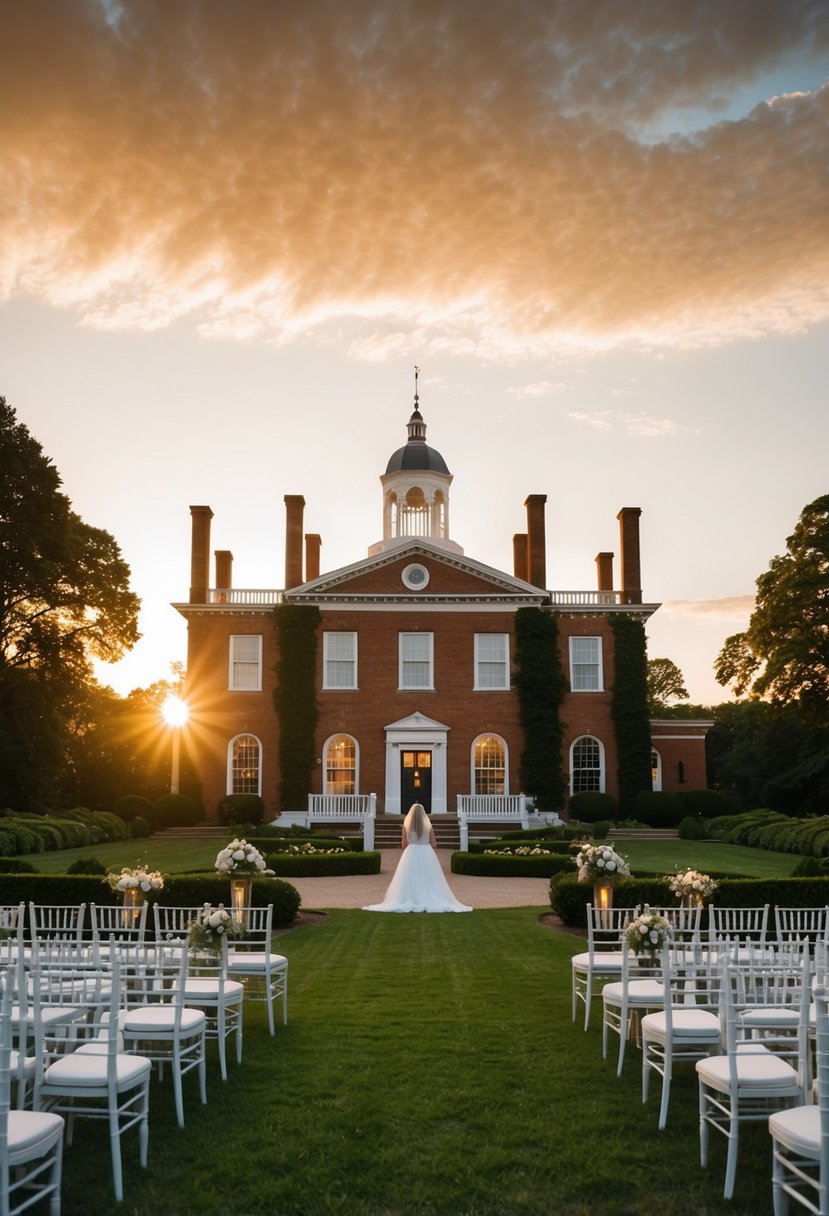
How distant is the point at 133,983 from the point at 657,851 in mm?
24491

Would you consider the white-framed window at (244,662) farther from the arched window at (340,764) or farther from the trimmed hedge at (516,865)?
the trimmed hedge at (516,865)

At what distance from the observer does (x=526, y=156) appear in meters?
16.3

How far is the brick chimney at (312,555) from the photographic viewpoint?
47.6m

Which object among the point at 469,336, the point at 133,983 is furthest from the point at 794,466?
the point at 133,983

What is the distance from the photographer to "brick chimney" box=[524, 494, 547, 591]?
42.6 meters

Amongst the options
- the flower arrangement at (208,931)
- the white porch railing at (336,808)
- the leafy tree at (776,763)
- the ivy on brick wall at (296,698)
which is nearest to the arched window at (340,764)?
the ivy on brick wall at (296,698)

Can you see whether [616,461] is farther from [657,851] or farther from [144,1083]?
[144,1083]

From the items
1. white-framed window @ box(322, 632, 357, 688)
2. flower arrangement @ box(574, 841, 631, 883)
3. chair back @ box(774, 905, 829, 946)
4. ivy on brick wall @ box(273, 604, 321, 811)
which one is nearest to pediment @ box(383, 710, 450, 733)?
white-framed window @ box(322, 632, 357, 688)

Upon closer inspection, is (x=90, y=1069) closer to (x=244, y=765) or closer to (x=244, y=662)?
(x=244, y=765)

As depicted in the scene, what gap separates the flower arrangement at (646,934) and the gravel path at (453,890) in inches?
464

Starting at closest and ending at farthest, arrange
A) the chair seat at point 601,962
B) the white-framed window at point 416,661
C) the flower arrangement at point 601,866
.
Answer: the chair seat at point 601,962
the flower arrangement at point 601,866
the white-framed window at point 416,661

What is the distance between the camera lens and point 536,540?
142 ft

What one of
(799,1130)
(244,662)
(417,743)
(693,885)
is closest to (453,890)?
(693,885)

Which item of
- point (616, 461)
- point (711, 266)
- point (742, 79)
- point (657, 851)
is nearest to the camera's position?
point (742, 79)
